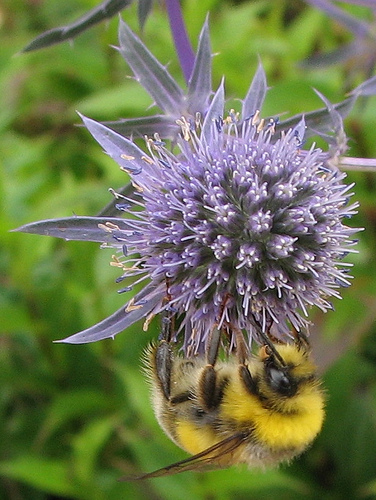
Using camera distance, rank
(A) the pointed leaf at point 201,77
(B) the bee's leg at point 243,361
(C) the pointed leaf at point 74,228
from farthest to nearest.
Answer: (A) the pointed leaf at point 201,77 → (B) the bee's leg at point 243,361 → (C) the pointed leaf at point 74,228

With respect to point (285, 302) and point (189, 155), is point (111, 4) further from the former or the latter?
point (285, 302)

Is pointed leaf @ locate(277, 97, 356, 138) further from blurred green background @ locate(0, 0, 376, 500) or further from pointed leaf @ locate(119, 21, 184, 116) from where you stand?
blurred green background @ locate(0, 0, 376, 500)

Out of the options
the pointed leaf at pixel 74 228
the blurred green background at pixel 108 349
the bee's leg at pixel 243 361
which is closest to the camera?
the pointed leaf at pixel 74 228

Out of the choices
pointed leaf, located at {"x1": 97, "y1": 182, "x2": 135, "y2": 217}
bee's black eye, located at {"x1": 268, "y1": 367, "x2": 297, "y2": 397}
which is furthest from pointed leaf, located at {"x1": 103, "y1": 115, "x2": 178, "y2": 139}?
Result: bee's black eye, located at {"x1": 268, "y1": 367, "x2": 297, "y2": 397}

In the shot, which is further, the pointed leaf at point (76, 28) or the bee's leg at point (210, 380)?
the pointed leaf at point (76, 28)

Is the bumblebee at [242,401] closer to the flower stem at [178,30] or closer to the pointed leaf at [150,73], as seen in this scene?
the pointed leaf at [150,73]

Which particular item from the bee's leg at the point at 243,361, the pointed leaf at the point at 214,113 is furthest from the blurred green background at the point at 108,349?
the pointed leaf at the point at 214,113
